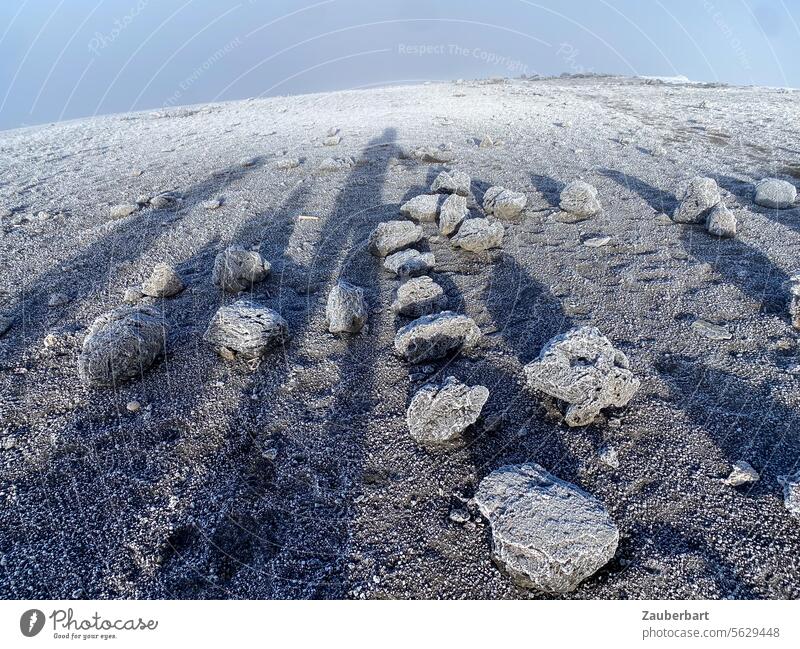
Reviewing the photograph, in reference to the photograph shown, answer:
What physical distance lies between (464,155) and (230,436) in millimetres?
11170

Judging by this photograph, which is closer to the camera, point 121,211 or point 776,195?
point 776,195

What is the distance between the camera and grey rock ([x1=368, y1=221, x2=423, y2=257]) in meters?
7.29

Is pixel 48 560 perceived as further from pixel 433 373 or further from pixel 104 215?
pixel 104 215

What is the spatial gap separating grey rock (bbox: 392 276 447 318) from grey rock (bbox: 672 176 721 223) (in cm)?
510

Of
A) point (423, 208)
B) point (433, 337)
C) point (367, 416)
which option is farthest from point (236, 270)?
point (423, 208)

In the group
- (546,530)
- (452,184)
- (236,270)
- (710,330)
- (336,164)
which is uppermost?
(336,164)

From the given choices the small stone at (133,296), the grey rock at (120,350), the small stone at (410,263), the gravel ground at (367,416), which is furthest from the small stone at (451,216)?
the small stone at (133,296)

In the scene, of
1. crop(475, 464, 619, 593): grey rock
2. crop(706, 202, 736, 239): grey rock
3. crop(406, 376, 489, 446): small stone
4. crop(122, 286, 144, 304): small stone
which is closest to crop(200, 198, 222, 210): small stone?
crop(122, 286, 144, 304): small stone

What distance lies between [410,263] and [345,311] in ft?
5.66

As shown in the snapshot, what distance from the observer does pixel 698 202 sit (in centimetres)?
770

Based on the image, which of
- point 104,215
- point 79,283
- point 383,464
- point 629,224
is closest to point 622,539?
point 383,464

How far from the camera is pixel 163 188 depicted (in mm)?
11352
